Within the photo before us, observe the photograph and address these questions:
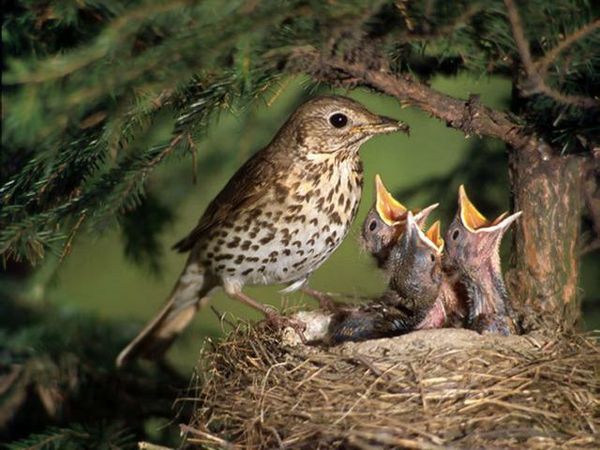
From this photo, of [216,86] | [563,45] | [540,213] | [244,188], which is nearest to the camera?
[563,45]

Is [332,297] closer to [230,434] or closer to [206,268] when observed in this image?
[206,268]

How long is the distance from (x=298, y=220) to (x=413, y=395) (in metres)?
0.95

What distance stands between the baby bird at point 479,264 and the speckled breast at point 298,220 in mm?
348

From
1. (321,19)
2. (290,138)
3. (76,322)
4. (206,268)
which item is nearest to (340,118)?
(290,138)

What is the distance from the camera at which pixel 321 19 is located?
196cm

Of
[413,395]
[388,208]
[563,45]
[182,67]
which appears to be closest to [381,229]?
[388,208]

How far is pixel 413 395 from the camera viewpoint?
2344 millimetres

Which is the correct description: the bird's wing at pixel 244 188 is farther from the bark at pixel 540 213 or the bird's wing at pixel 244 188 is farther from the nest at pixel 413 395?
the bark at pixel 540 213

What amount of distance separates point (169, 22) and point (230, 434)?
43.5 inches

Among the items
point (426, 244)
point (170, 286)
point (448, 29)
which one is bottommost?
point (170, 286)

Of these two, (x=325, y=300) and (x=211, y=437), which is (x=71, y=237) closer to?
(x=211, y=437)

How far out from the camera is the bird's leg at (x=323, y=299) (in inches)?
131

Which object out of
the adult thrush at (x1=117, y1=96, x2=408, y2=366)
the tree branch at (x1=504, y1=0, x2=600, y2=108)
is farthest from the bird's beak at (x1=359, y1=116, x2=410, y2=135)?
the tree branch at (x1=504, y1=0, x2=600, y2=108)

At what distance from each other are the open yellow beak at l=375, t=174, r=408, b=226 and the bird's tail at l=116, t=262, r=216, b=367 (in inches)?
26.4
